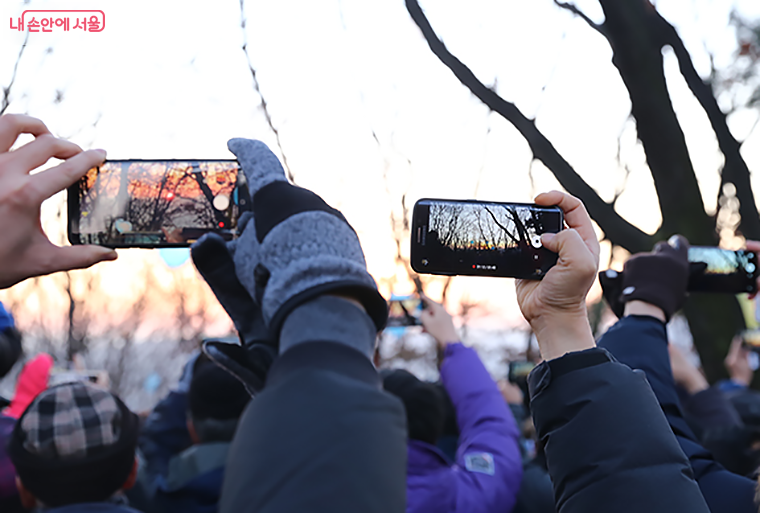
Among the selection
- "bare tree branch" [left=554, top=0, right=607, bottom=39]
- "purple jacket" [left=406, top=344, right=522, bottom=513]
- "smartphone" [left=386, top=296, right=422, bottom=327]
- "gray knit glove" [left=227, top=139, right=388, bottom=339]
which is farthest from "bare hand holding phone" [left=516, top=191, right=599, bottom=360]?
"bare tree branch" [left=554, top=0, right=607, bottom=39]

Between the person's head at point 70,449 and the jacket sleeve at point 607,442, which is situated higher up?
the jacket sleeve at point 607,442

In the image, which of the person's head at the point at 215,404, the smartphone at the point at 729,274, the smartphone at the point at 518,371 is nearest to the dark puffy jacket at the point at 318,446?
the person's head at the point at 215,404

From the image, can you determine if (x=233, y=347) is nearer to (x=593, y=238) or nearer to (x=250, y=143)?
(x=250, y=143)

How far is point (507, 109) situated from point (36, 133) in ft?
11.5

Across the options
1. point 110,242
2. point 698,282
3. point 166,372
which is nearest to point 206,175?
point 110,242

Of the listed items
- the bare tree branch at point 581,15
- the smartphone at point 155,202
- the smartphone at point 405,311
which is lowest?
the smartphone at point 405,311

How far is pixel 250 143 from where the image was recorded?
1105 mm

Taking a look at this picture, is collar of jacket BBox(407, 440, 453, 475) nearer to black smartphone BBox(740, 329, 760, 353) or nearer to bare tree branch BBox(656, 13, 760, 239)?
black smartphone BBox(740, 329, 760, 353)

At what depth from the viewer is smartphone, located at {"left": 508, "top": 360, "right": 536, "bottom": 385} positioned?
5.30 meters

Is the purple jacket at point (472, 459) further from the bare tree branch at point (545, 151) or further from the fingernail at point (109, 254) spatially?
the bare tree branch at point (545, 151)

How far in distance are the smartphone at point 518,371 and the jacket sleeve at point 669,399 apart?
11.3ft

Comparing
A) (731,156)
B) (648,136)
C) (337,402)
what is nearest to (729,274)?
(648,136)

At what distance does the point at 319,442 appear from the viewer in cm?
63

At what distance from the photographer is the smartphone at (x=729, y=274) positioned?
7.91ft
